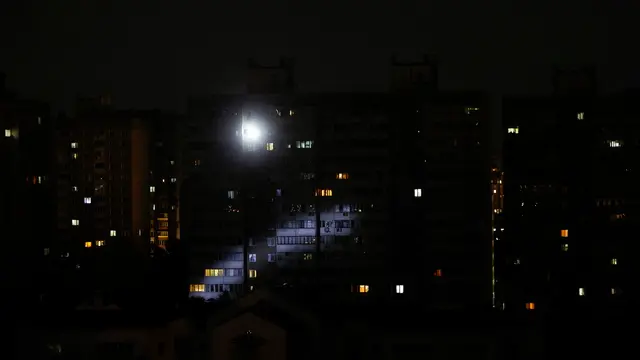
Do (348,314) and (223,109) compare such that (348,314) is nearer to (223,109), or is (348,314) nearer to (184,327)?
(184,327)

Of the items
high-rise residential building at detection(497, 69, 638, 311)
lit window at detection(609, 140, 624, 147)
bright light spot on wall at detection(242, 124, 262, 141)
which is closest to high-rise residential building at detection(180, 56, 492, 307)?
bright light spot on wall at detection(242, 124, 262, 141)

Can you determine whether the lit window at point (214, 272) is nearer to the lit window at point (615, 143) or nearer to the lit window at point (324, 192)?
the lit window at point (324, 192)

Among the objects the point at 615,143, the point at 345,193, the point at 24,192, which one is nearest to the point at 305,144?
the point at 345,193

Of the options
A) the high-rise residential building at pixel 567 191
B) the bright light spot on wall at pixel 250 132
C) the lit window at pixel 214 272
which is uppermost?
the bright light spot on wall at pixel 250 132

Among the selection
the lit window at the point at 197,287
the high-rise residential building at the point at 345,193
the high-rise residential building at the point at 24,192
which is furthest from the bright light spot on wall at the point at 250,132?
the high-rise residential building at the point at 24,192

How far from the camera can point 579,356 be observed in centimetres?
1063

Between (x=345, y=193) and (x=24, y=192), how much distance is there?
5503 millimetres

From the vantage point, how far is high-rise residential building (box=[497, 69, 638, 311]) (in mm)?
15000

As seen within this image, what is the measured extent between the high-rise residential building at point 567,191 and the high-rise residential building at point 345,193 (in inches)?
24.0

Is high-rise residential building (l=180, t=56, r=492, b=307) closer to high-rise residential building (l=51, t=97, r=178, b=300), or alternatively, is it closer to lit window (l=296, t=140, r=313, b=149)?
lit window (l=296, t=140, r=313, b=149)

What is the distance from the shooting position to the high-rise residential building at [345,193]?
1554 cm

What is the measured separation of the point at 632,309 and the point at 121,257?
10146mm

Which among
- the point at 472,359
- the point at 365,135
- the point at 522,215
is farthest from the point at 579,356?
the point at 365,135

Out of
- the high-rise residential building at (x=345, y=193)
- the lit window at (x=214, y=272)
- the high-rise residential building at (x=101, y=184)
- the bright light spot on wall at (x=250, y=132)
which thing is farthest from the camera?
the high-rise residential building at (x=101, y=184)
